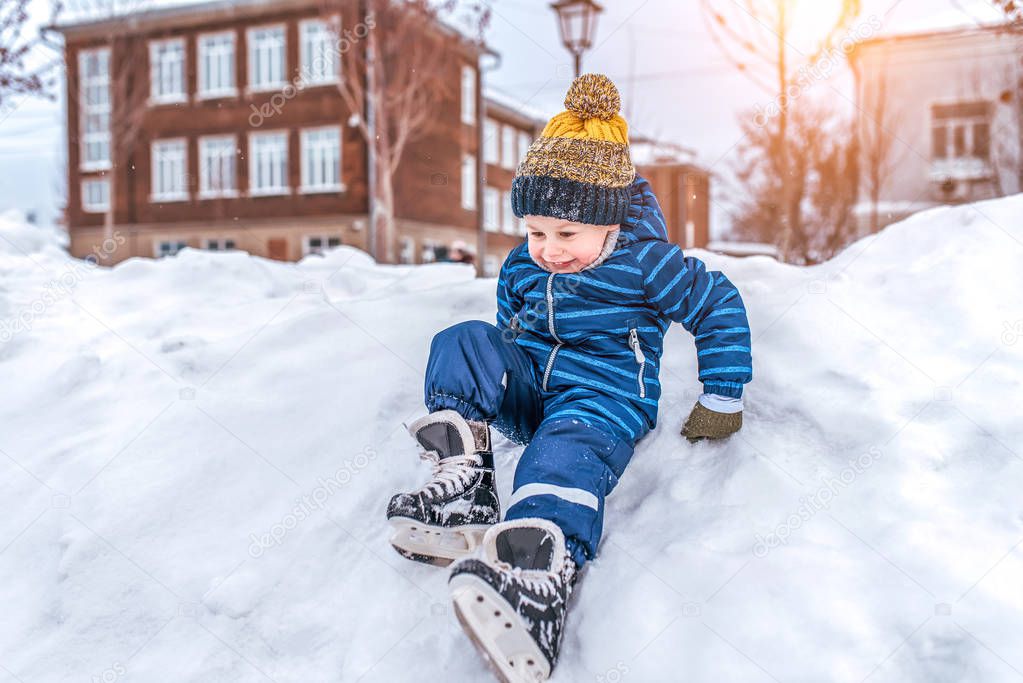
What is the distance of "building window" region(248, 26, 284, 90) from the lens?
2088cm

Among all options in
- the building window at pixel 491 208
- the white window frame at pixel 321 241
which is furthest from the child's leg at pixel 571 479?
the building window at pixel 491 208

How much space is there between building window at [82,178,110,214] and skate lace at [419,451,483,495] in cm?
2328

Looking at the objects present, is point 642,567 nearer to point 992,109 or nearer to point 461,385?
point 461,385

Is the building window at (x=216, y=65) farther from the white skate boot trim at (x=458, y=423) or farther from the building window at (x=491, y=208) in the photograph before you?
the white skate boot trim at (x=458, y=423)

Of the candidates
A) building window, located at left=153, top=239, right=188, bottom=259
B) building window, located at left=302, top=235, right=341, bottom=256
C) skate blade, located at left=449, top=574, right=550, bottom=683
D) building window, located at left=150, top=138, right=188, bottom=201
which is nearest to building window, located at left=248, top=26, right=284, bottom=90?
building window, located at left=150, top=138, right=188, bottom=201

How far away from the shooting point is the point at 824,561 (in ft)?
6.04

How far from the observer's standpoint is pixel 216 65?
21.6m

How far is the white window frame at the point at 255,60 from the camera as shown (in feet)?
68.2

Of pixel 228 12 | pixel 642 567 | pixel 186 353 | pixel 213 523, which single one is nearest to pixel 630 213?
pixel 642 567

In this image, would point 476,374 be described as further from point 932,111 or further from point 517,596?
point 932,111

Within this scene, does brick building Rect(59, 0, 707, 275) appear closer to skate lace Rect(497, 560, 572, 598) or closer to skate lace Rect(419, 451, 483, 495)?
skate lace Rect(419, 451, 483, 495)

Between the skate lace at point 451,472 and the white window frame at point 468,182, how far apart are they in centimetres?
2153

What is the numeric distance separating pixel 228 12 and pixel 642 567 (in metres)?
22.4

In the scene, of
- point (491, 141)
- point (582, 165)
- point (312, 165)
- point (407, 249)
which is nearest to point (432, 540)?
point (582, 165)
